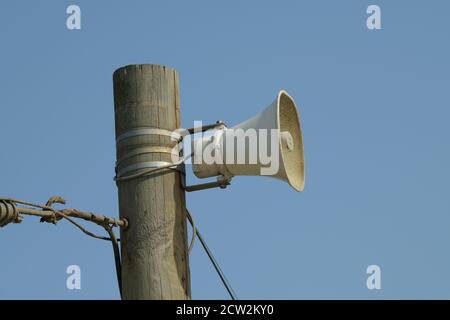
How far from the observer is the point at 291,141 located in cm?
620

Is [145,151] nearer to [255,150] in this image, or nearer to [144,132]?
[144,132]

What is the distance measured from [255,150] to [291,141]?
25 centimetres

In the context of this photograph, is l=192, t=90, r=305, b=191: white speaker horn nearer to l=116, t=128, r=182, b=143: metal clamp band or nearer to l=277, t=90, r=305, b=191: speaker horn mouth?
l=277, t=90, r=305, b=191: speaker horn mouth

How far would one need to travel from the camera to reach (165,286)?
5.88m

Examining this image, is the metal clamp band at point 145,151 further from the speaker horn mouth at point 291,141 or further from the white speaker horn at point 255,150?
the speaker horn mouth at point 291,141

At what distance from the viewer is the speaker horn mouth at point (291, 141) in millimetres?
6151

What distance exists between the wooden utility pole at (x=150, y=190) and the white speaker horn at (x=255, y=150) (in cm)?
17

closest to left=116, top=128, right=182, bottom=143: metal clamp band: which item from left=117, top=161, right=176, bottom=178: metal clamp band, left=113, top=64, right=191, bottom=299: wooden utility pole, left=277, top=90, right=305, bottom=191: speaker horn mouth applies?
left=113, top=64, right=191, bottom=299: wooden utility pole

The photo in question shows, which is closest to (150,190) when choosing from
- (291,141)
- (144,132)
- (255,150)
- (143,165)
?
(143,165)

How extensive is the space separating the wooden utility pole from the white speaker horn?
→ 17 cm

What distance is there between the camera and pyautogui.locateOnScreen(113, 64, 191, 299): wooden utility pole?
5891 mm

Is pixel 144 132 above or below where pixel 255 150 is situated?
above

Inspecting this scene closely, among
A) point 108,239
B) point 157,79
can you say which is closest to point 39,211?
point 108,239
